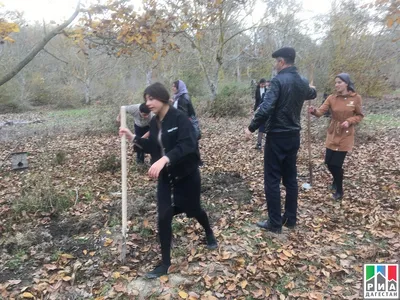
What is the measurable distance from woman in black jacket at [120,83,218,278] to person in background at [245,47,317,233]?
1.11 meters

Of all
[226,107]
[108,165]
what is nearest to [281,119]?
[108,165]

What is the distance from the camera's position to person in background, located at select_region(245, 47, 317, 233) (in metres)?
3.86

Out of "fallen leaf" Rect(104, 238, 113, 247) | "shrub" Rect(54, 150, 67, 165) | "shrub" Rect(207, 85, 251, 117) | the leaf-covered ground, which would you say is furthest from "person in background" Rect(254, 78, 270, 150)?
"shrub" Rect(207, 85, 251, 117)

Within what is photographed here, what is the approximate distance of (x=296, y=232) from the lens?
4402mm

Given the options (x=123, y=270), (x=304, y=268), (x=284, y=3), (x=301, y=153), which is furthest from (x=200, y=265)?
(x=284, y=3)

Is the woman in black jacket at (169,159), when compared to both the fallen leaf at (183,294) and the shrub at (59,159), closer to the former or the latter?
the fallen leaf at (183,294)

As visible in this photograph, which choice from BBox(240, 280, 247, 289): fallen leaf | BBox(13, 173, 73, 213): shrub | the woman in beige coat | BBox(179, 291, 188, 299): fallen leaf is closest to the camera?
BBox(179, 291, 188, 299): fallen leaf

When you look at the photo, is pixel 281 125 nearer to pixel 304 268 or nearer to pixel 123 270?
pixel 304 268

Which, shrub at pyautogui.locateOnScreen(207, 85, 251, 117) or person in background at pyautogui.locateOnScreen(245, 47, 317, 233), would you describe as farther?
shrub at pyautogui.locateOnScreen(207, 85, 251, 117)

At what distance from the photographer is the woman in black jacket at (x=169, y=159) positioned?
10.1ft

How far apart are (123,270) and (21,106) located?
2589cm

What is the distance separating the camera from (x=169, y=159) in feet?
9.79

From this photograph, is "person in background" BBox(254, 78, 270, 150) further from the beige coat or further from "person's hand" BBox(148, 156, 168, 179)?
"person's hand" BBox(148, 156, 168, 179)

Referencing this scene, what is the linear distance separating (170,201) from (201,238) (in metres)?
1.20
